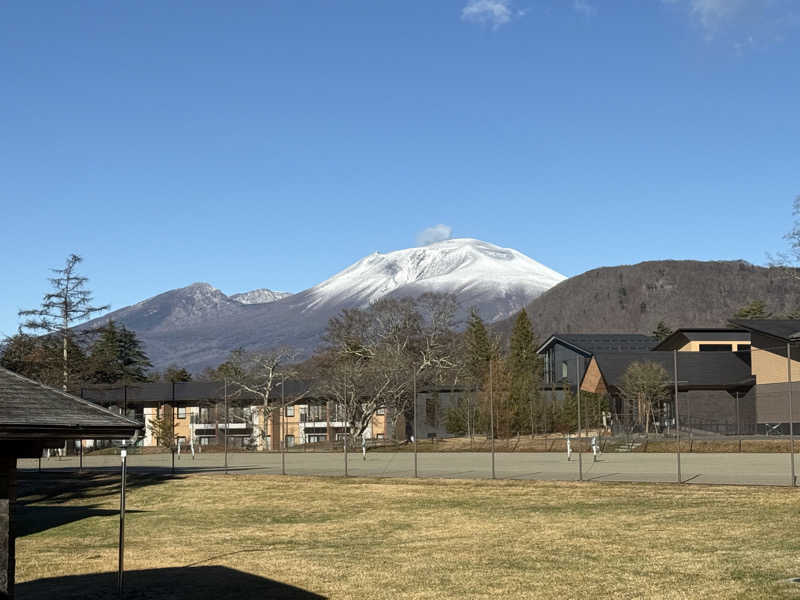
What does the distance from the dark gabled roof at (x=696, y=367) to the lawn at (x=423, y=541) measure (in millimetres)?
46408

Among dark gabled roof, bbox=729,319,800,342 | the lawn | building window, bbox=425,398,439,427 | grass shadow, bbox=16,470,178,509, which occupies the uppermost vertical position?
dark gabled roof, bbox=729,319,800,342

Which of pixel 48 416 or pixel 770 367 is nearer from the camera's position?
pixel 48 416

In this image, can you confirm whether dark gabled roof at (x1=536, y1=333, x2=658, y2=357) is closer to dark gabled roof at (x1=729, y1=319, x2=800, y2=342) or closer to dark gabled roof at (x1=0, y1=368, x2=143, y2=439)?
dark gabled roof at (x1=729, y1=319, x2=800, y2=342)

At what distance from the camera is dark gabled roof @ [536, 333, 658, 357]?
101 meters

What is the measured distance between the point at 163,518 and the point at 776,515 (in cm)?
1536

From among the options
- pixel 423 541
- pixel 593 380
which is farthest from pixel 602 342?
pixel 423 541

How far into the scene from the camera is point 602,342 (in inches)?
4294

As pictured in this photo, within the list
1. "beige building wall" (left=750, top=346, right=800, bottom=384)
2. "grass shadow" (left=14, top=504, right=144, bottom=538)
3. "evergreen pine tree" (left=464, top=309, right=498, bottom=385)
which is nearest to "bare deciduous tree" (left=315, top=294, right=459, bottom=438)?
"evergreen pine tree" (left=464, top=309, right=498, bottom=385)

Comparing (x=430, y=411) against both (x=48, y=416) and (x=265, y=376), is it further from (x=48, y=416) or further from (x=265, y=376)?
(x=48, y=416)

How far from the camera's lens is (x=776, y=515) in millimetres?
22375

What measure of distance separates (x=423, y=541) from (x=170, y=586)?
20.6 feet

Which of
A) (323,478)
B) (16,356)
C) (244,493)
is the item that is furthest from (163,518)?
(16,356)

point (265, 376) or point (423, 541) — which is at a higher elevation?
point (265, 376)

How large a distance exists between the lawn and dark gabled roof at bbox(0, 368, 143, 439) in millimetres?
3838
